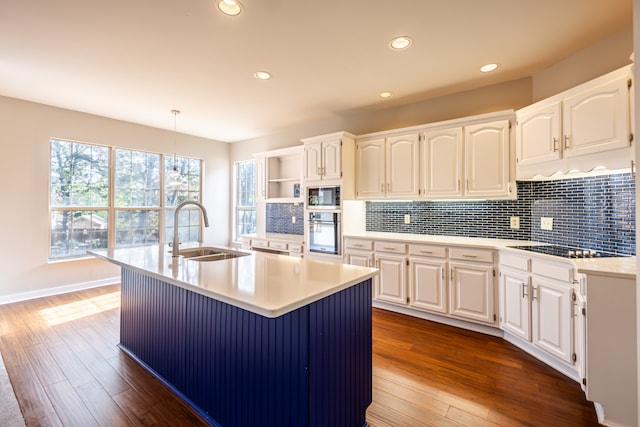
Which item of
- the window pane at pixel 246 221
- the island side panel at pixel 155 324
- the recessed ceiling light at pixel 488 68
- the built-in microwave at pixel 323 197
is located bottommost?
the island side panel at pixel 155 324

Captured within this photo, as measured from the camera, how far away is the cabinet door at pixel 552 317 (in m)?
2.12

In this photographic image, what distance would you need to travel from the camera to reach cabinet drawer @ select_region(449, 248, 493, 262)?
2.81 metres

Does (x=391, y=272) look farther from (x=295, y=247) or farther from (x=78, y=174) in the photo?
(x=78, y=174)

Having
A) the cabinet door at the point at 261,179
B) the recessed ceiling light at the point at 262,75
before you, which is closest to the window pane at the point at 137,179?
the cabinet door at the point at 261,179

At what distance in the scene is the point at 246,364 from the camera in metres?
1.49

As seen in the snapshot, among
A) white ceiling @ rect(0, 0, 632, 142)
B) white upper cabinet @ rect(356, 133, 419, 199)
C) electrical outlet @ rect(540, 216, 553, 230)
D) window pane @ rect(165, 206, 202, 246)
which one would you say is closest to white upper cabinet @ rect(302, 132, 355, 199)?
white upper cabinet @ rect(356, 133, 419, 199)

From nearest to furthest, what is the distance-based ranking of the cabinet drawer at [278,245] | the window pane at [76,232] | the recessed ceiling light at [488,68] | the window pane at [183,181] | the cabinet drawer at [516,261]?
the cabinet drawer at [516,261]
the recessed ceiling light at [488,68]
the window pane at [76,232]
the cabinet drawer at [278,245]
the window pane at [183,181]

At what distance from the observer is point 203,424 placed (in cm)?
171

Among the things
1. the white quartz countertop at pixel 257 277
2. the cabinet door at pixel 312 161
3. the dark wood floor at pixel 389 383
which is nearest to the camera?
the white quartz countertop at pixel 257 277

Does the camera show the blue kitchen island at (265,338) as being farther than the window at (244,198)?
No

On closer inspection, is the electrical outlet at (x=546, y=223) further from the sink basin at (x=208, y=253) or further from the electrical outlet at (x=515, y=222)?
the sink basin at (x=208, y=253)

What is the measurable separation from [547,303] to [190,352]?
2690 mm

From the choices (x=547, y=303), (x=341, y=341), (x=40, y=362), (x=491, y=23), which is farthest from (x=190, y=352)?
(x=491, y=23)

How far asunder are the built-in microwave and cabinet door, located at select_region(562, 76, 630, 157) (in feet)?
7.75
